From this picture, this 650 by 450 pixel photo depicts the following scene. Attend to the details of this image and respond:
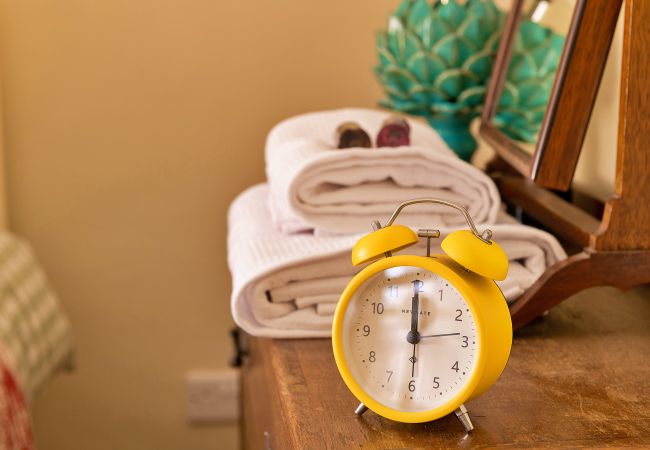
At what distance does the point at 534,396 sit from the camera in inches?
29.8

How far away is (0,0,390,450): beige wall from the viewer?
5.79 feet

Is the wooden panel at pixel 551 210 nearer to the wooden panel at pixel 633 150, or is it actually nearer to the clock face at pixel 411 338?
the wooden panel at pixel 633 150

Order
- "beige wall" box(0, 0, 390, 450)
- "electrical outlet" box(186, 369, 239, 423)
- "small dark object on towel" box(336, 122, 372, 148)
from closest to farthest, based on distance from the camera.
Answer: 1. "small dark object on towel" box(336, 122, 372, 148)
2. "beige wall" box(0, 0, 390, 450)
3. "electrical outlet" box(186, 369, 239, 423)

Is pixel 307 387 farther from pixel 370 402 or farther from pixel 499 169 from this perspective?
pixel 499 169

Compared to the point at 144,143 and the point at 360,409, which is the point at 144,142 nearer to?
the point at 144,143

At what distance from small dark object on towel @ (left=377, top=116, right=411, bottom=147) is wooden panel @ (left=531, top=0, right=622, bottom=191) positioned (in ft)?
0.72

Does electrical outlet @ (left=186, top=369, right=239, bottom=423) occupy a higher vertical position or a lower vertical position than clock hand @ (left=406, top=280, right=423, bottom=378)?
lower

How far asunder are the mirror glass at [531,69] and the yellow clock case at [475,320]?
0.46 meters

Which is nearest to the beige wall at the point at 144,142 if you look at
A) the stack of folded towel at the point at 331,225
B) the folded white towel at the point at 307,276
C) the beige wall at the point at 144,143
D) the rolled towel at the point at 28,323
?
the beige wall at the point at 144,143

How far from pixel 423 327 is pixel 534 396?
0.13m

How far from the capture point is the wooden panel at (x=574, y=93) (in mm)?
877

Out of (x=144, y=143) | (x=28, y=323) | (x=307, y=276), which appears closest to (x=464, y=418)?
(x=307, y=276)

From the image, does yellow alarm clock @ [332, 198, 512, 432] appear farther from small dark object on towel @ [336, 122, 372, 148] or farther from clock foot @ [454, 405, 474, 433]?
small dark object on towel @ [336, 122, 372, 148]

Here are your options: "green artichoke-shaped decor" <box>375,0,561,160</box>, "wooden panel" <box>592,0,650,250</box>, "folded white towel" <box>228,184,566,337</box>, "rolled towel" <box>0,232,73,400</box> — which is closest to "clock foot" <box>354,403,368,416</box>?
"folded white towel" <box>228,184,566,337</box>
